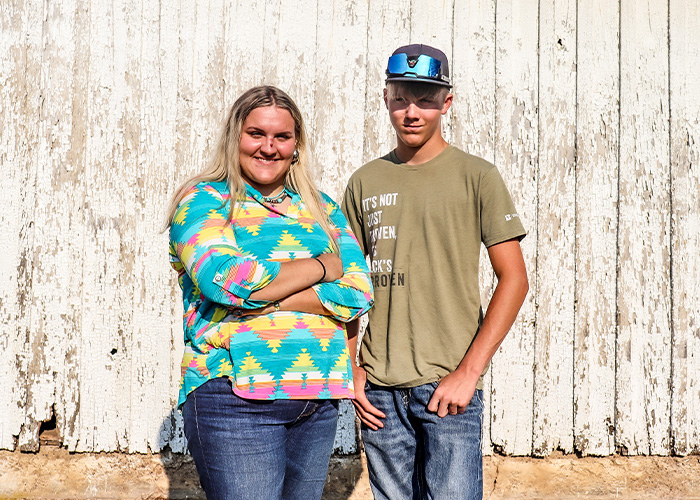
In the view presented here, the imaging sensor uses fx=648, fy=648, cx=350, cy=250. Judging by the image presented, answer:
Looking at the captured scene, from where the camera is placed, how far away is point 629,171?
344cm

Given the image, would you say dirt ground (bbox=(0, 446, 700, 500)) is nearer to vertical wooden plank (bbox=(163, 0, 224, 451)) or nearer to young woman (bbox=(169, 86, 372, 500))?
vertical wooden plank (bbox=(163, 0, 224, 451))

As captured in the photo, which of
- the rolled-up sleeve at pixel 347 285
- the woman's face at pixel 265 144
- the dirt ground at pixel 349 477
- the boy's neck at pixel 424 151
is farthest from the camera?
the dirt ground at pixel 349 477

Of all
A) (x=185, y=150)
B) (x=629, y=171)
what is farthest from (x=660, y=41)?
(x=185, y=150)

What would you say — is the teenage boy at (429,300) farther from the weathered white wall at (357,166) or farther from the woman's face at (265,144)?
the weathered white wall at (357,166)

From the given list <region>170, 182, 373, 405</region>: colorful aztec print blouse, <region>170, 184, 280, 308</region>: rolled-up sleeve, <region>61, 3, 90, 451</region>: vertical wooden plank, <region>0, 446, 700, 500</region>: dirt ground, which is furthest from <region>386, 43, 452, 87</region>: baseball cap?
<region>0, 446, 700, 500</region>: dirt ground

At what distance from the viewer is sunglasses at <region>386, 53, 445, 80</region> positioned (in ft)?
6.86

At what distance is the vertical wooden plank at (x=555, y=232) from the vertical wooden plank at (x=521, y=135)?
0.13 ft

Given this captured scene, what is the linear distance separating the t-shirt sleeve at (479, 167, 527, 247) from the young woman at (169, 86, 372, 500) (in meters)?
0.41

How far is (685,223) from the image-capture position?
3436mm

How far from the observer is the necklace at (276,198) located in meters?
2.05

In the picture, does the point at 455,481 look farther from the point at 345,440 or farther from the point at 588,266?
the point at 588,266

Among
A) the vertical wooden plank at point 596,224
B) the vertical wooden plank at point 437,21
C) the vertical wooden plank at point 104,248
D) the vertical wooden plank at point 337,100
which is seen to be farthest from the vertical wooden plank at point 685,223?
the vertical wooden plank at point 104,248

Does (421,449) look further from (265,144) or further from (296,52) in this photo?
(296,52)

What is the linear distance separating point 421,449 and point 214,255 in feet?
3.00
